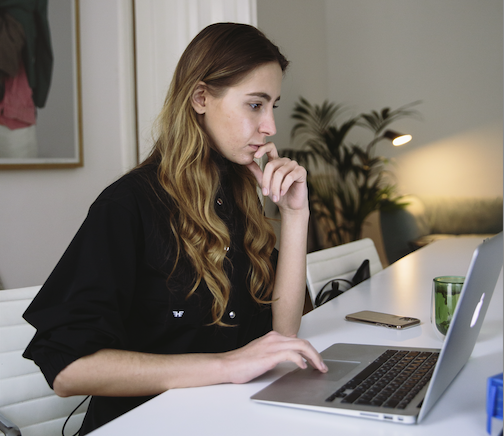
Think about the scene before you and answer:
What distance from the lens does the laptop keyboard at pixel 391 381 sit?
742 millimetres

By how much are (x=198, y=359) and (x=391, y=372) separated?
323 millimetres

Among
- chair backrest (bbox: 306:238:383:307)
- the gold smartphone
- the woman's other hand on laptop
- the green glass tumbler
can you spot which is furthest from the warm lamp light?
the woman's other hand on laptop

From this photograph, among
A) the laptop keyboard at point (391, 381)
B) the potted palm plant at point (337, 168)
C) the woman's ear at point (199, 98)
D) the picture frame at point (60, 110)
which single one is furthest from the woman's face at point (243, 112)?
the potted palm plant at point (337, 168)

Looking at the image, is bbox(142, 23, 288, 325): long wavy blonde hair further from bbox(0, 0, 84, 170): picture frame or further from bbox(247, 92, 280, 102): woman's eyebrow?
bbox(0, 0, 84, 170): picture frame

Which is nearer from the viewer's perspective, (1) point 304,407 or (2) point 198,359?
(1) point 304,407

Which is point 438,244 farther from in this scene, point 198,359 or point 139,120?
point 198,359

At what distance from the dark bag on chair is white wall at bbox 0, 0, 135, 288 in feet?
4.84

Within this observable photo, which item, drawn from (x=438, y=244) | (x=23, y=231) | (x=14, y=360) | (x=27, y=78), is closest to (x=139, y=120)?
(x=27, y=78)

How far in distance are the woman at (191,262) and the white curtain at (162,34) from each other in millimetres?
1430

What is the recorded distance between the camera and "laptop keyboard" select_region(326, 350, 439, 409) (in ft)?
2.43

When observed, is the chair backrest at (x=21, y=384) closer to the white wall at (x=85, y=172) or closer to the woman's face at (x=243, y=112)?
the woman's face at (x=243, y=112)

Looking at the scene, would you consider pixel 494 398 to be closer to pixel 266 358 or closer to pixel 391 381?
pixel 391 381

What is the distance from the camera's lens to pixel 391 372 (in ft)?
2.82

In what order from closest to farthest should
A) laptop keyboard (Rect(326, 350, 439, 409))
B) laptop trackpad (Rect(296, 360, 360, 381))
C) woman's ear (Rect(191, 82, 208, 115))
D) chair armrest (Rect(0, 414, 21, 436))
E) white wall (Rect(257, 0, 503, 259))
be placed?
laptop keyboard (Rect(326, 350, 439, 409))
laptop trackpad (Rect(296, 360, 360, 381))
chair armrest (Rect(0, 414, 21, 436))
woman's ear (Rect(191, 82, 208, 115))
white wall (Rect(257, 0, 503, 259))
